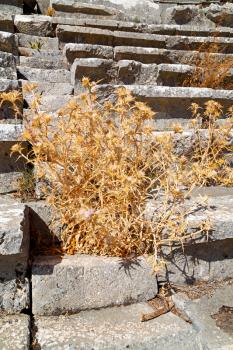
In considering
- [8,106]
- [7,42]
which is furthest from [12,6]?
[8,106]

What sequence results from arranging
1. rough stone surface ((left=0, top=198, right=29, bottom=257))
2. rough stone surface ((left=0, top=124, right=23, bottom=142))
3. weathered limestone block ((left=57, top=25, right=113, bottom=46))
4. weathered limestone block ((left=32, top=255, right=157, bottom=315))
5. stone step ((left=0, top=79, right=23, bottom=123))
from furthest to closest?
weathered limestone block ((left=57, top=25, right=113, bottom=46)) → stone step ((left=0, top=79, right=23, bottom=123)) → rough stone surface ((left=0, top=124, right=23, bottom=142)) → weathered limestone block ((left=32, top=255, right=157, bottom=315)) → rough stone surface ((left=0, top=198, right=29, bottom=257))

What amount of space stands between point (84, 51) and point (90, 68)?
612mm

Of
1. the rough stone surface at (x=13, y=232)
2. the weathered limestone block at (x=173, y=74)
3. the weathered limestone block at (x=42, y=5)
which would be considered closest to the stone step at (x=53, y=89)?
the weathered limestone block at (x=173, y=74)

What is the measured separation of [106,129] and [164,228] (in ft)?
2.15

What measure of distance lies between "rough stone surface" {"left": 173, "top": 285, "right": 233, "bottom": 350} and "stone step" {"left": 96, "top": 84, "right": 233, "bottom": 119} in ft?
4.92

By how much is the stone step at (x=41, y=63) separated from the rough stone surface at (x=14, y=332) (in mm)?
2704

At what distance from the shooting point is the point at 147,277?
67.0 inches

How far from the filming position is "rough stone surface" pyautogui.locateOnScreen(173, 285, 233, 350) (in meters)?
1.39

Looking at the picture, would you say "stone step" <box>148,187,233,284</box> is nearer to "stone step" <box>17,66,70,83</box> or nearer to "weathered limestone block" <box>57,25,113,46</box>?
"stone step" <box>17,66,70,83</box>

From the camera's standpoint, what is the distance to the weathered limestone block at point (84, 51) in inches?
137

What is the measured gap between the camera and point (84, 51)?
3.49 m

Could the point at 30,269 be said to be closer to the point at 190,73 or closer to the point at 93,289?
the point at 93,289

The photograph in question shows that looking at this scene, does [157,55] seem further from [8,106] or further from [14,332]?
[14,332]

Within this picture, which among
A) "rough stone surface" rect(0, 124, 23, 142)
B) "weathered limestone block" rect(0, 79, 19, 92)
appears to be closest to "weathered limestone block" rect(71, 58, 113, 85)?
"weathered limestone block" rect(0, 79, 19, 92)
